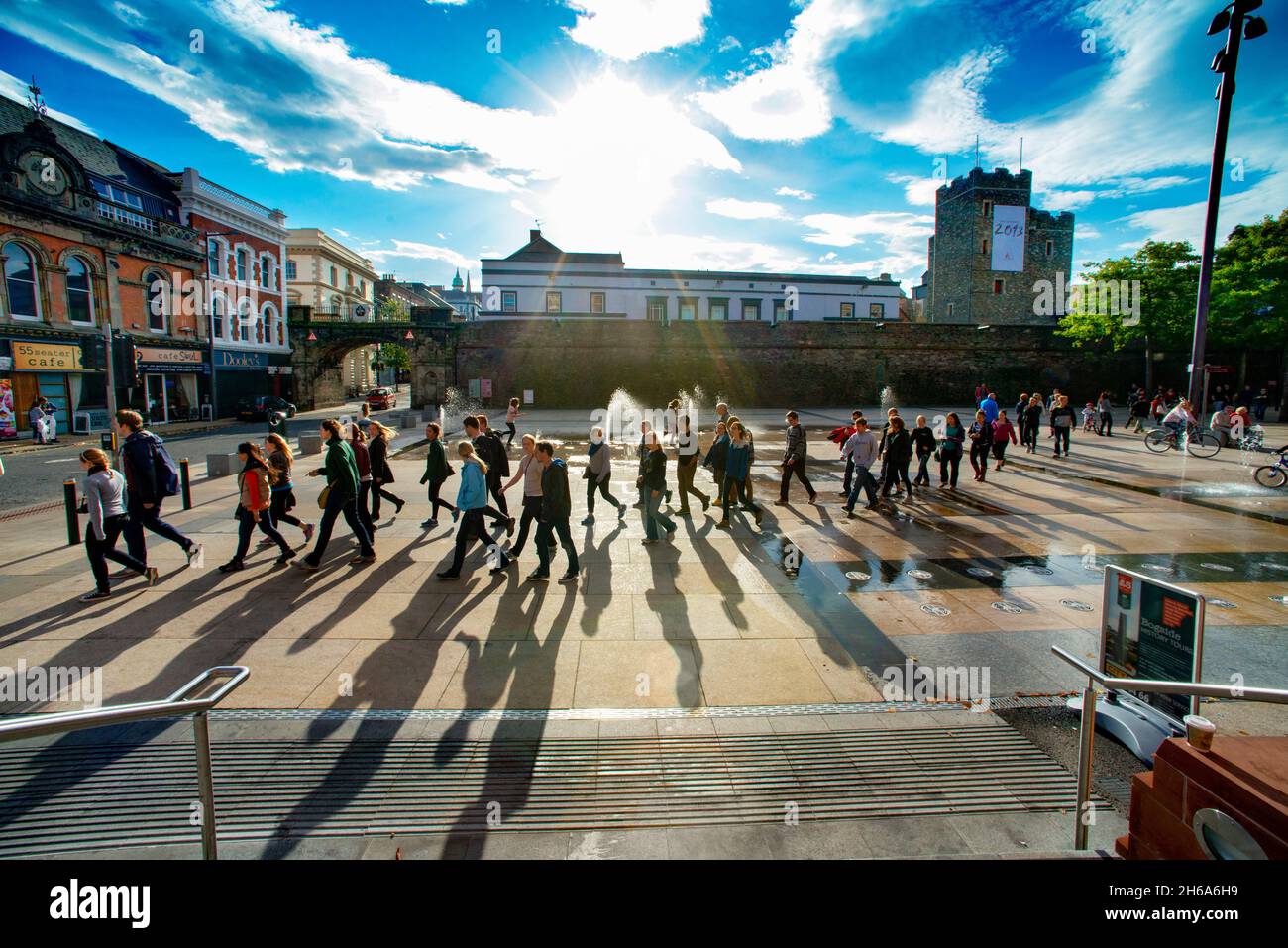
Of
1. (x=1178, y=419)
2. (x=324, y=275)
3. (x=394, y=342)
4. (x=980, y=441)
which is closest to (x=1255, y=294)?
(x=1178, y=419)

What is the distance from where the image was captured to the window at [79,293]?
88.6ft

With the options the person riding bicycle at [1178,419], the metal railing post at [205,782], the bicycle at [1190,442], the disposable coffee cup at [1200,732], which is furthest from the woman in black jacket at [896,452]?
the metal railing post at [205,782]

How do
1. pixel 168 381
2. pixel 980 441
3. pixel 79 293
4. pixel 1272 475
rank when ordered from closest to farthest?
pixel 1272 475 < pixel 980 441 < pixel 79 293 < pixel 168 381

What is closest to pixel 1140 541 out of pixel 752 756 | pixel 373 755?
pixel 752 756

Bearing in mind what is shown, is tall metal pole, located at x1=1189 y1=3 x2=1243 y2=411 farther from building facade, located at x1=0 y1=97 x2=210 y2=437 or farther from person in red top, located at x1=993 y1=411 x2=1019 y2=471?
building facade, located at x1=0 y1=97 x2=210 y2=437

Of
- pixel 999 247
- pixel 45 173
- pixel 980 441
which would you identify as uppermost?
pixel 999 247

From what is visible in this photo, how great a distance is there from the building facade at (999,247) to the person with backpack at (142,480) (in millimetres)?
60075

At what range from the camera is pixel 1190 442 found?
18453 millimetres

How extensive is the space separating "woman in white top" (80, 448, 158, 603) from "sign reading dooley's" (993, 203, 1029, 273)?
206ft

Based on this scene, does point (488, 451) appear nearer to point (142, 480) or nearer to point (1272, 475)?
point (142, 480)

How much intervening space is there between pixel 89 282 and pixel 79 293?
70 centimetres

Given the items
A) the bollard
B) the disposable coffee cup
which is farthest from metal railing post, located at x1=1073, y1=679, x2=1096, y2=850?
the bollard
